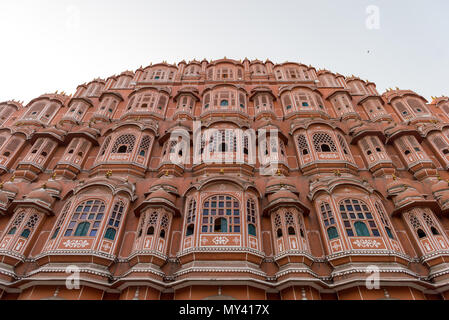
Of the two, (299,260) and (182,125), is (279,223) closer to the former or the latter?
(299,260)

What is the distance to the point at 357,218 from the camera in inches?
625

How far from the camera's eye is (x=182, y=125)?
2400 centimetres

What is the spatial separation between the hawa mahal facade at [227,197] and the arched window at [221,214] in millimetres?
77

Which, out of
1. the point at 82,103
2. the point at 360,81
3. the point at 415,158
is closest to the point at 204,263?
the point at 415,158

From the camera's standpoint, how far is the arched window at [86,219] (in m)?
15.5

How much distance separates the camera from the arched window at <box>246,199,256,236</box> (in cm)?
1588

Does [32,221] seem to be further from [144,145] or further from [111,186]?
[144,145]

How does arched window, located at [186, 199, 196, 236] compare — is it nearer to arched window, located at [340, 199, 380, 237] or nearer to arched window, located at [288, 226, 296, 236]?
arched window, located at [288, 226, 296, 236]

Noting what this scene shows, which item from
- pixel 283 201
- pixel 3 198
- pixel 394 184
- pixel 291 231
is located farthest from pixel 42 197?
pixel 394 184

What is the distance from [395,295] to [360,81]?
82.7 ft

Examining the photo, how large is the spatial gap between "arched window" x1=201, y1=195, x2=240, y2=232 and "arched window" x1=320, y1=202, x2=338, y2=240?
4.70 meters

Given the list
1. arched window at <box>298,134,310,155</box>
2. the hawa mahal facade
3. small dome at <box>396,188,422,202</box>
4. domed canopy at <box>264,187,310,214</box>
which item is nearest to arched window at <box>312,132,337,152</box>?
the hawa mahal facade

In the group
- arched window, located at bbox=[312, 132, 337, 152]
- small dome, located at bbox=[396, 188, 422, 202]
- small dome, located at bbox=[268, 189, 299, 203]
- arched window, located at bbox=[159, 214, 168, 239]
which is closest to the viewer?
arched window, located at bbox=[159, 214, 168, 239]

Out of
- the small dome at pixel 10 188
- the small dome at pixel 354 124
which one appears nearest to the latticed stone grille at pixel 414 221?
the small dome at pixel 354 124
